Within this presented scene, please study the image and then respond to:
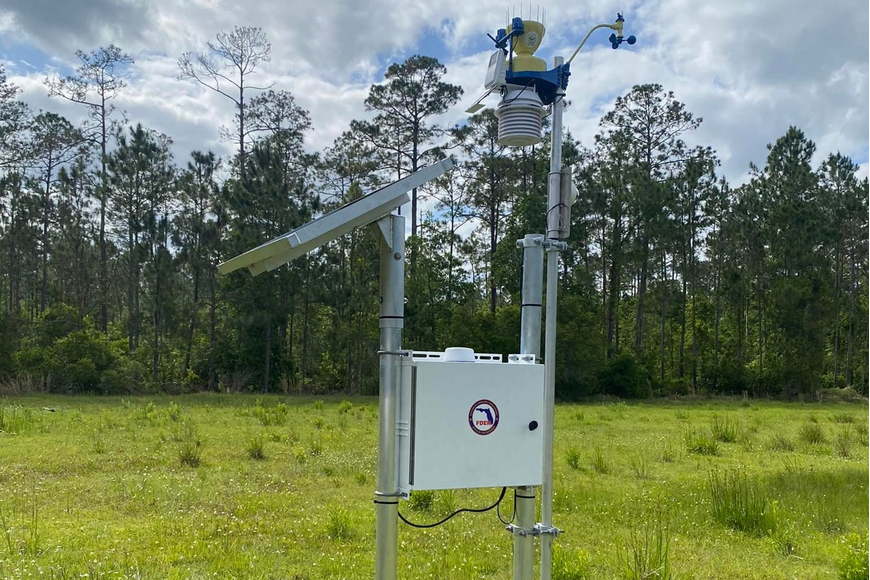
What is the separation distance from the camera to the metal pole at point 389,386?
3043 millimetres

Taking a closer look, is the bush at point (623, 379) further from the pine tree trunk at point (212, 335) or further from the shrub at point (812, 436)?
the shrub at point (812, 436)

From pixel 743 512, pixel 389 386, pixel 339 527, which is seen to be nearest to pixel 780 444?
pixel 743 512

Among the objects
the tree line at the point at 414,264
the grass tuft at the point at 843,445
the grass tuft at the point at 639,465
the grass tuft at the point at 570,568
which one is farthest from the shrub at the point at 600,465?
the tree line at the point at 414,264

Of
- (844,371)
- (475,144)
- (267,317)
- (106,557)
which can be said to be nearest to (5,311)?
(267,317)

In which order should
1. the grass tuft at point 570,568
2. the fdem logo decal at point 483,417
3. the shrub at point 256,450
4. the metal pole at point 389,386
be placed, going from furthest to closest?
the shrub at point 256,450 < the grass tuft at point 570,568 < the fdem logo decal at point 483,417 < the metal pole at point 389,386

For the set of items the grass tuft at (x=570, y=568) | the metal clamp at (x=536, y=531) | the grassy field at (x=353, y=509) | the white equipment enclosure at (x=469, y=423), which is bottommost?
the grassy field at (x=353, y=509)

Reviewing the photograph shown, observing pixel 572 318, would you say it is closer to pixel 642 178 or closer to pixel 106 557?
pixel 642 178

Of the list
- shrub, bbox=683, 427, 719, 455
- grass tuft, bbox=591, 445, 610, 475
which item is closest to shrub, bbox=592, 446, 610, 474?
grass tuft, bbox=591, 445, 610, 475

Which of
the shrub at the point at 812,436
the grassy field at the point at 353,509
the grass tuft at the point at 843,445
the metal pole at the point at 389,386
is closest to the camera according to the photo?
the metal pole at the point at 389,386

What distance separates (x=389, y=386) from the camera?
119 inches

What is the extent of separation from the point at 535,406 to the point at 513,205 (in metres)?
26.4

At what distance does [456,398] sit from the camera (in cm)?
314

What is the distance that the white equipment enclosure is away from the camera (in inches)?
121

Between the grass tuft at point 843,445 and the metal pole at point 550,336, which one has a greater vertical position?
the metal pole at point 550,336
